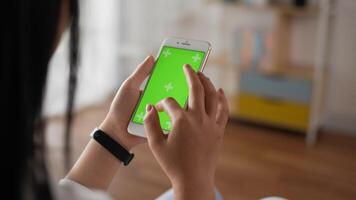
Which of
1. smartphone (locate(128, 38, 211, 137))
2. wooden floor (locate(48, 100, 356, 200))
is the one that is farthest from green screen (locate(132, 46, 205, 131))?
wooden floor (locate(48, 100, 356, 200))

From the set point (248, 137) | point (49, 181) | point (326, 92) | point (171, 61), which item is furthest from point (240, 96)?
point (49, 181)

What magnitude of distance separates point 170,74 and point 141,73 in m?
0.06

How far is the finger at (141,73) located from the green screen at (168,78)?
0.5 inches

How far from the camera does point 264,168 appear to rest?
2.10 m

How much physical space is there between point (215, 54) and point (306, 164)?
913 millimetres

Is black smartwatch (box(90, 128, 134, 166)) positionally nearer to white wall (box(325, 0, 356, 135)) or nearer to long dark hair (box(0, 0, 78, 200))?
long dark hair (box(0, 0, 78, 200))

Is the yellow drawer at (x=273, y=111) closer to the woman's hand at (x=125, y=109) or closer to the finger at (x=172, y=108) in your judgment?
the woman's hand at (x=125, y=109)

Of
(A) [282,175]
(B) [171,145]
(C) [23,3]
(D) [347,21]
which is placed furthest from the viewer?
(D) [347,21]

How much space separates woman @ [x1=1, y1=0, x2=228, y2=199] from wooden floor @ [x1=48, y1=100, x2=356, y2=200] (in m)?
0.94

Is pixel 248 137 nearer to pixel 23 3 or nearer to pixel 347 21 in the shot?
pixel 347 21

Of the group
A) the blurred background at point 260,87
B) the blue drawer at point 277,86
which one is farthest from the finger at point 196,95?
the blue drawer at point 277,86

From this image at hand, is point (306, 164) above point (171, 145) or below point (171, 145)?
below

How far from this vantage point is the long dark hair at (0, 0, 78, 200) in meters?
0.45

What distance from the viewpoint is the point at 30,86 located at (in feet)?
1.53
